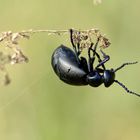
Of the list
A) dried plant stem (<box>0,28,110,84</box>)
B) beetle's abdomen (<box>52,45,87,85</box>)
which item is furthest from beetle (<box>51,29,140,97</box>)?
dried plant stem (<box>0,28,110,84</box>)

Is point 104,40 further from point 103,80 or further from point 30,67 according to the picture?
point 30,67

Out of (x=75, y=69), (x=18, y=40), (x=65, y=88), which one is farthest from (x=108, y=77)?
(x=18, y=40)

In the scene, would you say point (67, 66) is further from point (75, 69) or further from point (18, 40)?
point (18, 40)

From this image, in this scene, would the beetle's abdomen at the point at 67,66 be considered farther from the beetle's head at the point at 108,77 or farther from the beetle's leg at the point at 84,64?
the beetle's head at the point at 108,77

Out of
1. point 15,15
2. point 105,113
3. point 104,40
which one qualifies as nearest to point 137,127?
point 105,113

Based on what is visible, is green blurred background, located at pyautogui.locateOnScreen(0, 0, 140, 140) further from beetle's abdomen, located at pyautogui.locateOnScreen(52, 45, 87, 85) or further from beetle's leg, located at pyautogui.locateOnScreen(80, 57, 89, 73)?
beetle's abdomen, located at pyautogui.locateOnScreen(52, 45, 87, 85)
